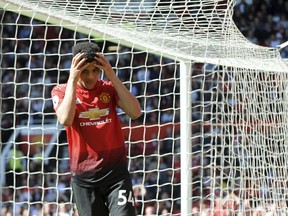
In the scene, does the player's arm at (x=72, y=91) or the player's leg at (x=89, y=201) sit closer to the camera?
the player's arm at (x=72, y=91)

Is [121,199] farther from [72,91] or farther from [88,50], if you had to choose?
[88,50]

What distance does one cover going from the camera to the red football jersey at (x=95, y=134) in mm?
4148

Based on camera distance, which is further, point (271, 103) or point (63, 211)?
point (63, 211)

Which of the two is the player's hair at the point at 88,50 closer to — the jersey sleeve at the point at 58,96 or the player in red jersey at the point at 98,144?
the player in red jersey at the point at 98,144

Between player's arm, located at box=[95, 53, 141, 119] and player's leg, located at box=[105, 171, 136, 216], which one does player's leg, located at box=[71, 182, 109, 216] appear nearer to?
player's leg, located at box=[105, 171, 136, 216]

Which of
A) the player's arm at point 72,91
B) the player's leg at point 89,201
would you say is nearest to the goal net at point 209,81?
the player's leg at point 89,201

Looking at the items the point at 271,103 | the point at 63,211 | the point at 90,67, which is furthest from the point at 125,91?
the point at 63,211

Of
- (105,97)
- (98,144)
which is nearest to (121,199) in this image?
(98,144)

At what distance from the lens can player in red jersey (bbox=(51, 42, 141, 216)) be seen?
4.13m

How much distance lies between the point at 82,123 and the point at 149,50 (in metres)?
1.69

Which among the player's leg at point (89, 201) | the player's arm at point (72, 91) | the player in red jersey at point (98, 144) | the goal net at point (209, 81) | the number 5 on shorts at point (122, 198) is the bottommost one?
the goal net at point (209, 81)

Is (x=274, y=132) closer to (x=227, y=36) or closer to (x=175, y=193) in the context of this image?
(x=227, y=36)

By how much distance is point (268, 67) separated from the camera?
602 centimetres

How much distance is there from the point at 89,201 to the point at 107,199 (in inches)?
3.8
